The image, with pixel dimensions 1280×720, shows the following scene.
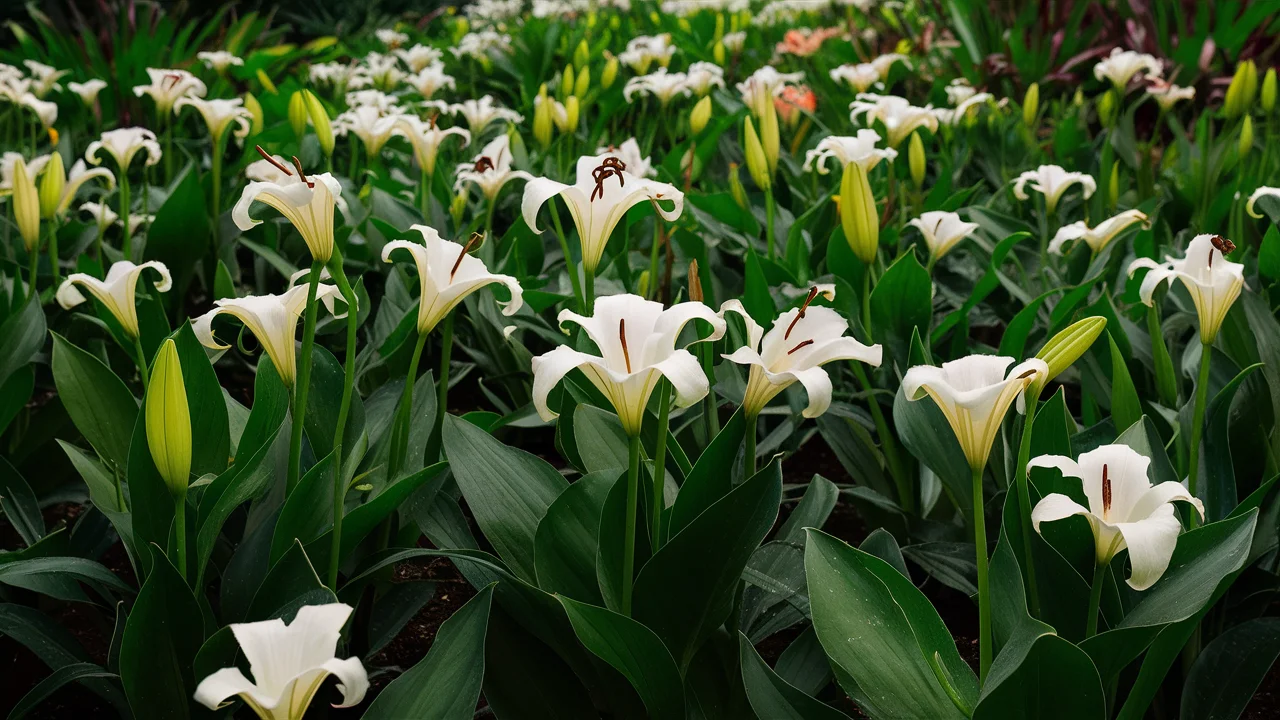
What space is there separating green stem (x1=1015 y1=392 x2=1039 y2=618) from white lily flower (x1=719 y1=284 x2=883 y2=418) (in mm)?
159

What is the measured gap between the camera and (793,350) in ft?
3.96

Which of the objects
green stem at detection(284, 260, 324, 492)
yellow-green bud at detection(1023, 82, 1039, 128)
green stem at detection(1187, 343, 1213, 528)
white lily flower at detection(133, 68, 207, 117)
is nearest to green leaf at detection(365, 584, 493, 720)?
green stem at detection(284, 260, 324, 492)

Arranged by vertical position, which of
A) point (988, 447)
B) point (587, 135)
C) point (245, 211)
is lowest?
point (587, 135)

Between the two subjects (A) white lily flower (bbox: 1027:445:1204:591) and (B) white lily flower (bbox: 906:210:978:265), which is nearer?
(A) white lily flower (bbox: 1027:445:1204:591)

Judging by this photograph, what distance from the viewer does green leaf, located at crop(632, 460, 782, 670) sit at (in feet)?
3.63

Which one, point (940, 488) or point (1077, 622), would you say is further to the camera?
point (940, 488)

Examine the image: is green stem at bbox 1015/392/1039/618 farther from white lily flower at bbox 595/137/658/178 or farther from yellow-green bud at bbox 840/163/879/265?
white lily flower at bbox 595/137/658/178

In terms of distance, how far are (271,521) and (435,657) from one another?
38 centimetres

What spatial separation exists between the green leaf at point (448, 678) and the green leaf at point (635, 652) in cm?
9

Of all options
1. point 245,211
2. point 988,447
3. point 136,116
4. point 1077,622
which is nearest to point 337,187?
point 245,211

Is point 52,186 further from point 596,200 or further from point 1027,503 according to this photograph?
point 1027,503

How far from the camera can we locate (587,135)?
3.78 metres

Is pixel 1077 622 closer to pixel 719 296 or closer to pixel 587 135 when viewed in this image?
pixel 719 296

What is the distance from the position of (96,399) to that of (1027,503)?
1.20m
